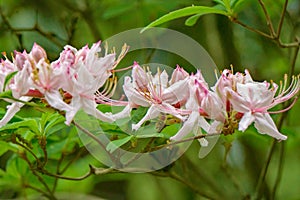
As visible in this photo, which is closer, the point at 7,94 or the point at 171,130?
the point at 7,94

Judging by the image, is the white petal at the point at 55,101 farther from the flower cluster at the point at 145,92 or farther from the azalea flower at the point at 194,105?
the azalea flower at the point at 194,105

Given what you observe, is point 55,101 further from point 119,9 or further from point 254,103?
point 119,9

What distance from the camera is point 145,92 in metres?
0.96

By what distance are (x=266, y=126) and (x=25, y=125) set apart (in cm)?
40

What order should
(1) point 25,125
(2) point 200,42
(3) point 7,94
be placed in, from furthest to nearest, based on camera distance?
1. (2) point 200,42
2. (1) point 25,125
3. (3) point 7,94

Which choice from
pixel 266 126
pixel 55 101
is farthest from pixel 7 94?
pixel 266 126

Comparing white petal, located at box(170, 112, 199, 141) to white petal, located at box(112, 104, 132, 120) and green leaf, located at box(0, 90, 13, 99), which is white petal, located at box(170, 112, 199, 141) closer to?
white petal, located at box(112, 104, 132, 120)

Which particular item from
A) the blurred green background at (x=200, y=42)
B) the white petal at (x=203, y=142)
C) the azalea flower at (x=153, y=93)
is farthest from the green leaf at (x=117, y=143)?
the blurred green background at (x=200, y=42)

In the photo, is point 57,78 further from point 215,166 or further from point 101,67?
point 215,166

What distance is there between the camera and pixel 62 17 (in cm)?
201

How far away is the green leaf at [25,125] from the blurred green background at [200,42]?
72 cm

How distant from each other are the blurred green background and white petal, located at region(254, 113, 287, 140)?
76 cm

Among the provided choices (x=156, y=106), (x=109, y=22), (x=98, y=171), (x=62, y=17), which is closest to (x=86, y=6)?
(x=62, y=17)

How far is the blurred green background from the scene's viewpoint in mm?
1775
